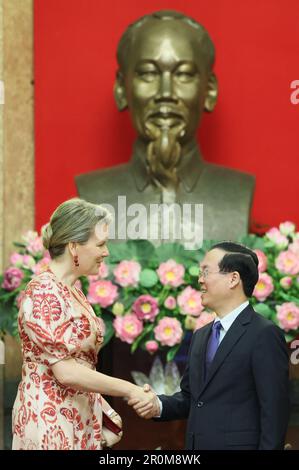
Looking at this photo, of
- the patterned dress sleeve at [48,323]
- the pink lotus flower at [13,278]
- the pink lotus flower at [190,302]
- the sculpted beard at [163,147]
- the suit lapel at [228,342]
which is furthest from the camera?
the sculpted beard at [163,147]

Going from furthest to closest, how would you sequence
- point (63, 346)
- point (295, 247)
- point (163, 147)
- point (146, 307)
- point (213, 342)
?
1. point (163, 147)
2. point (295, 247)
3. point (146, 307)
4. point (213, 342)
5. point (63, 346)

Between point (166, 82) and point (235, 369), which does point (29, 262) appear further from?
point (235, 369)

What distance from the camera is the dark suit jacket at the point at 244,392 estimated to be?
2.85 m

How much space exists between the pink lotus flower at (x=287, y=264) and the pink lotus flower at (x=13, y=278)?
1.12 metres

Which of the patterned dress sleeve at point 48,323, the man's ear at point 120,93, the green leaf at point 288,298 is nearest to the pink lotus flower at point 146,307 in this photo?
the green leaf at point 288,298

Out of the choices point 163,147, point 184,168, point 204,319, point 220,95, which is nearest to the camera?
Result: point 204,319

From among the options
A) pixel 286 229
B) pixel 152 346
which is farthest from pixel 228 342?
pixel 286 229

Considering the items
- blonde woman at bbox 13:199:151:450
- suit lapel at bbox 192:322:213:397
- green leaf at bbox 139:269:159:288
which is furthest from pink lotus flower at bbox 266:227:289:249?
blonde woman at bbox 13:199:151:450

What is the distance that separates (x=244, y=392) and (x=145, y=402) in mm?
307

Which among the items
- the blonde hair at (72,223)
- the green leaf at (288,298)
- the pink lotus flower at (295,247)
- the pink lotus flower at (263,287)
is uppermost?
the blonde hair at (72,223)

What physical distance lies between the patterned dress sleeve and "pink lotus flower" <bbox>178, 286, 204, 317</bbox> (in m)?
1.57

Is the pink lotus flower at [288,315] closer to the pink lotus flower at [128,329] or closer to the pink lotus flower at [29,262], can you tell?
the pink lotus flower at [128,329]

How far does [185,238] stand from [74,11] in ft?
4.77

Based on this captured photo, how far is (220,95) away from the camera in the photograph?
564 centimetres
